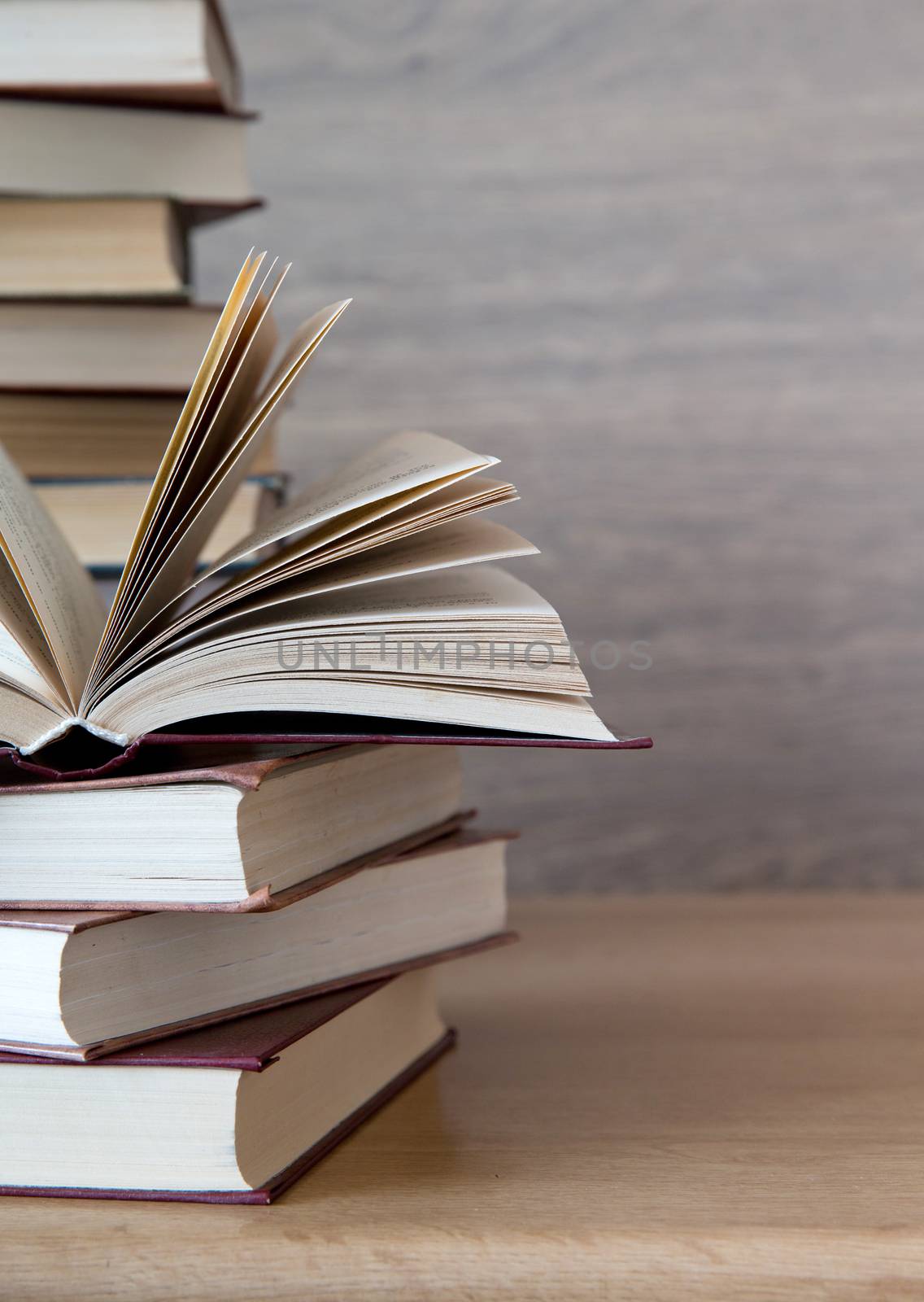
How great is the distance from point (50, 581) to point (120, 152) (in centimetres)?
36

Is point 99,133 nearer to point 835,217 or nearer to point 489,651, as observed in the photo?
point 489,651

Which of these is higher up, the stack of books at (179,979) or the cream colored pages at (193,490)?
the cream colored pages at (193,490)

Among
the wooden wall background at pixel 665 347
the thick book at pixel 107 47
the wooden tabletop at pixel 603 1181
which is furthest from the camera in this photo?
the wooden wall background at pixel 665 347

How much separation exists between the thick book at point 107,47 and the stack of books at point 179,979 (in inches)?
17.2

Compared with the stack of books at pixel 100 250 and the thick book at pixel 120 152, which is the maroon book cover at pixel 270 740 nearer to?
the stack of books at pixel 100 250

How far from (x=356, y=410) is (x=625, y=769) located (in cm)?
39

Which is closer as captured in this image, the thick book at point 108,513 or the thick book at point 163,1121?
the thick book at point 163,1121

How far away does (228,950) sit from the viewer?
0.55 m

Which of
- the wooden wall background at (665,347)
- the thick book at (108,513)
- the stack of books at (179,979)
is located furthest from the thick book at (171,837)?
the wooden wall background at (665,347)

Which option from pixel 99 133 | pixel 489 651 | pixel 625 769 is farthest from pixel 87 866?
pixel 625 769

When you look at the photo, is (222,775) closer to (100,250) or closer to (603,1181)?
(603,1181)

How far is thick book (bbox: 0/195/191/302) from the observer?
0.78m

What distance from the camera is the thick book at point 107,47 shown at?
0.75 meters

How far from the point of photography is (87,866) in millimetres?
517
